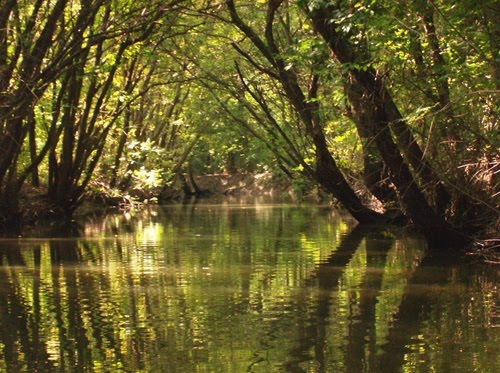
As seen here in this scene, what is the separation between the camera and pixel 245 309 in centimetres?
960

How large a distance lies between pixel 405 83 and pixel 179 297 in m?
6.65

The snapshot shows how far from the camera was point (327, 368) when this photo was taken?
22.5 ft

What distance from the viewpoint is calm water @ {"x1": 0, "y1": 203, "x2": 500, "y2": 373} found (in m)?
7.21

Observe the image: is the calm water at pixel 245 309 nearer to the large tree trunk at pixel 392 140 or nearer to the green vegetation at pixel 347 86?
the large tree trunk at pixel 392 140

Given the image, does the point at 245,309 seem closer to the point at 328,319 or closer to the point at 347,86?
the point at 328,319

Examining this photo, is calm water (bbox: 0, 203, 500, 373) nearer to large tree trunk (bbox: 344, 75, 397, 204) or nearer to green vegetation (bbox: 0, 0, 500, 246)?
green vegetation (bbox: 0, 0, 500, 246)

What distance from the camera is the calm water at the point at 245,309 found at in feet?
23.7

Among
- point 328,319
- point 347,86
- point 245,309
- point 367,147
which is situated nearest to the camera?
point 328,319

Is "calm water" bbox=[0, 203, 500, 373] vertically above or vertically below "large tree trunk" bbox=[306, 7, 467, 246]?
below

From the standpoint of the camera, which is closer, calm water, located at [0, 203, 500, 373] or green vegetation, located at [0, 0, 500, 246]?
calm water, located at [0, 203, 500, 373]

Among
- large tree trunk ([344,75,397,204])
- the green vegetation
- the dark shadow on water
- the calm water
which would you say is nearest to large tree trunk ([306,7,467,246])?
the green vegetation

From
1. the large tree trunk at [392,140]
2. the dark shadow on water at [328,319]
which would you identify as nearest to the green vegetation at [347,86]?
the large tree trunk at [392,140]

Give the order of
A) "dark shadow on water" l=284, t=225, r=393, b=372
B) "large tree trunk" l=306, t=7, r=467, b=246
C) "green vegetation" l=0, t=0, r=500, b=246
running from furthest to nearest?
"large tree trunk" l=306, t=7, r=467, b=246
"green vegetation" l=0, t=0, r=500, b=246
"dark shadow on water" l=284, t=225, r=393, b=372

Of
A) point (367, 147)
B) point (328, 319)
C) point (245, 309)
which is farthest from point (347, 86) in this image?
point (328, 319)
